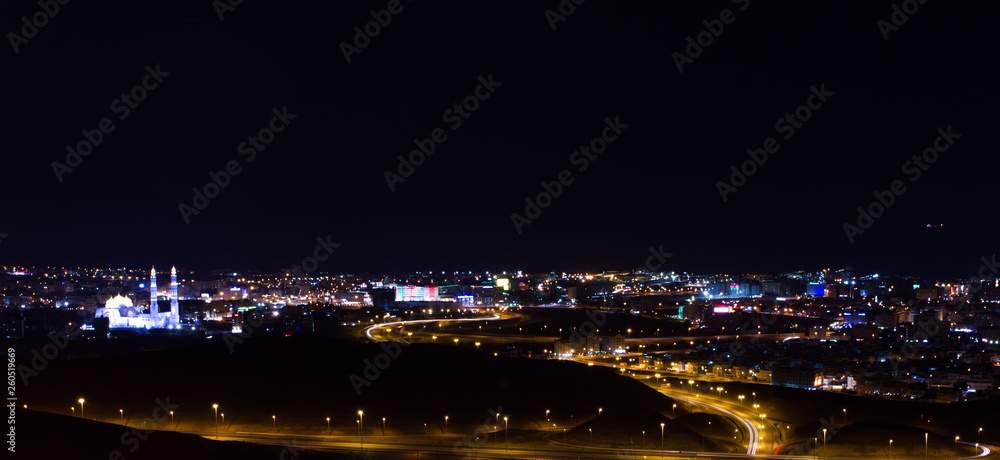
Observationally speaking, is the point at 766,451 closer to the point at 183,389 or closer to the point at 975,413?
the point at 975,413

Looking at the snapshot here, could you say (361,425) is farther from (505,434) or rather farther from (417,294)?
(417,294)

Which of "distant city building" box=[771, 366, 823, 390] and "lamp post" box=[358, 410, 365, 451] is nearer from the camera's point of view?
"lamp post" box=[358, 410, 365, 451]

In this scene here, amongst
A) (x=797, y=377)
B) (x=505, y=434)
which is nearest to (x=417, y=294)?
(x=797, y=377)

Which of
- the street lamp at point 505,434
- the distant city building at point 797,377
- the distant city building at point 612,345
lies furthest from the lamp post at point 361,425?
the distant city building at point 612,345

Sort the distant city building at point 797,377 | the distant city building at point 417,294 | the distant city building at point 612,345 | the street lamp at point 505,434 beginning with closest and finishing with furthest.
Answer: the street lamp at point 505,434 → the distant city building at point 797,377 → the distant city building at point 612,345 → the distant city building at point 417,294

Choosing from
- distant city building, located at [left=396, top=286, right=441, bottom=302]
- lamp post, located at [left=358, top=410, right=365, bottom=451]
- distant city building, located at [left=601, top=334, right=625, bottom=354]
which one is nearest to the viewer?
lamp post, located at [left=358, top=410, right=365, bottom=451]

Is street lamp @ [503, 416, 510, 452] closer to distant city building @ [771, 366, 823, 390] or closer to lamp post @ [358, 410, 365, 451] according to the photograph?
lamp post @ [358, 410, 365, 451]

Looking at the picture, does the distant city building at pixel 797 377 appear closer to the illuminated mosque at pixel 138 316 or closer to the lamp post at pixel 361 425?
the lamp post at pixel 361 425

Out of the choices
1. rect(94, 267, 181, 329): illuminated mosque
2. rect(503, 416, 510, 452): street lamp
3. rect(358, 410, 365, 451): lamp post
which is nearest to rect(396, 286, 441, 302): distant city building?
rect(94, 267, 181, 329): illuminated mosque

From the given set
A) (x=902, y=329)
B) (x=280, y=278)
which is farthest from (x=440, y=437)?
(x=280, y=278)

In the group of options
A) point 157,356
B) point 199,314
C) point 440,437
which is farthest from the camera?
point 199,314

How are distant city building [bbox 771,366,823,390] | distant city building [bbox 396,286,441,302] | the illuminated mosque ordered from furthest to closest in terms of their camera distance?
1. distant city building [bbox 396,286,441,302]
2. the illuminated mosque
3. distant city building [bbox 771,366,823,390]
